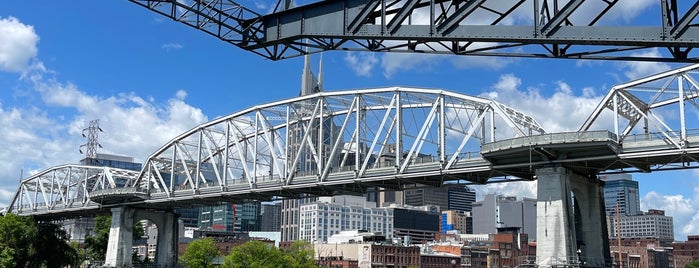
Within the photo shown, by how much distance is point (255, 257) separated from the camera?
114250mm

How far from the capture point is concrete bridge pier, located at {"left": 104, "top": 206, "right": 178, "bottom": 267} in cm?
12156

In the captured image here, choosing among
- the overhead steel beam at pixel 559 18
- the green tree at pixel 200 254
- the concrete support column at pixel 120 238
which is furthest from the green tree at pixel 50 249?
the overhead steel beam at pixel 559 18

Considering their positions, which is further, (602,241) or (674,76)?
(602,241)

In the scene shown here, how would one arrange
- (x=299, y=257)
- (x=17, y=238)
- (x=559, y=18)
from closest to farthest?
(x=559, y=18) → (x=17, y=238) → (x=299, y=257)

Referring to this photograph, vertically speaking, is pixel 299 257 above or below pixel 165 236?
below

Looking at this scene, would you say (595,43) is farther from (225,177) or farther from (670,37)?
(225,177)

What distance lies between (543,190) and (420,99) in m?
20.0

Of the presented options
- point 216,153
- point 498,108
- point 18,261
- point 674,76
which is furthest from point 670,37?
point 18,261

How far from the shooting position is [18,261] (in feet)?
388

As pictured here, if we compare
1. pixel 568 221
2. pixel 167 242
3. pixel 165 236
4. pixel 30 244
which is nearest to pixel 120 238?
pixel 165 236

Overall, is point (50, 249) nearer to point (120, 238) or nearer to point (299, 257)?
point (120, 238)

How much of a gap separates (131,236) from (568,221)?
78688mm

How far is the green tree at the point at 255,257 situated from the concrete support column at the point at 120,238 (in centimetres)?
1771

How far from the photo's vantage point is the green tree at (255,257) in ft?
371
